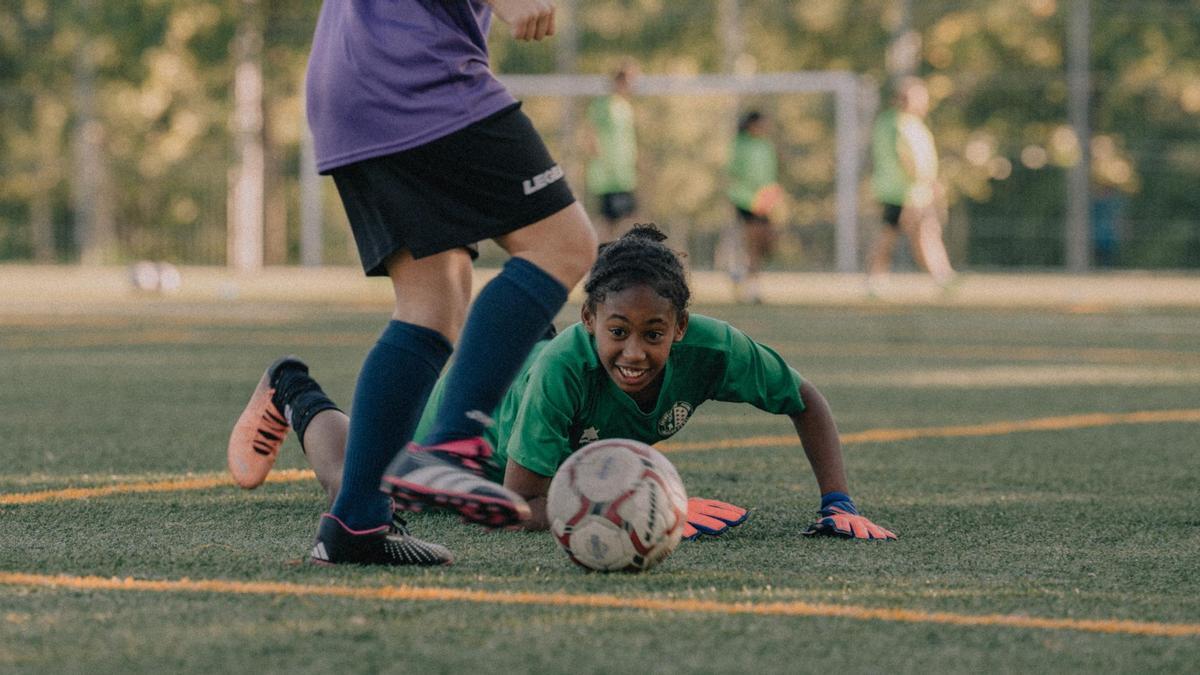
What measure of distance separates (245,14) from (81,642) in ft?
87.7

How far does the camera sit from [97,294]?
19.0 meters

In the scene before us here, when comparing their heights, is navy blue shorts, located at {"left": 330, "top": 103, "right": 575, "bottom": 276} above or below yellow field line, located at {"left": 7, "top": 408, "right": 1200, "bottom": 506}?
above

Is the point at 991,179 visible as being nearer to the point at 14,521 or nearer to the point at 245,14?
the point at 245,14

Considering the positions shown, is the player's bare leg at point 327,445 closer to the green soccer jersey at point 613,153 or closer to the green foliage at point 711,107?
the green soccer jersey at point 613,153

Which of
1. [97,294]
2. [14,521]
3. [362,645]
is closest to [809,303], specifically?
[97,294]

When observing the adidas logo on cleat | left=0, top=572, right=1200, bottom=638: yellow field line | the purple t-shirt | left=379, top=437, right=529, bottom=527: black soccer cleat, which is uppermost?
the purple t-shirt

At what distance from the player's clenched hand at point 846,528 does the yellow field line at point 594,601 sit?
988 millimetres

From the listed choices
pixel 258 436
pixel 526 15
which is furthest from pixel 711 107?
pixel 526 15

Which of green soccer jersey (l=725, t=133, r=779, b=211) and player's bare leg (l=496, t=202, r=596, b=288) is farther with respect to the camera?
green soccer jersey (l=725, t=133, r=779, b=211)

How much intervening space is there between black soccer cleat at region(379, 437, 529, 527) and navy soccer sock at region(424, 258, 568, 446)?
76 mm

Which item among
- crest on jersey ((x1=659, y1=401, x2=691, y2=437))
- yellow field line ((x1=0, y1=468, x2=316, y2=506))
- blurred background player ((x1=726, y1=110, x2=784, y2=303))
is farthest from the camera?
blurred background player ((x1=726, y1=110, x2=784, y2=303))

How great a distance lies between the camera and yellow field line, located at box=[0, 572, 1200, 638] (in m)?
3.17

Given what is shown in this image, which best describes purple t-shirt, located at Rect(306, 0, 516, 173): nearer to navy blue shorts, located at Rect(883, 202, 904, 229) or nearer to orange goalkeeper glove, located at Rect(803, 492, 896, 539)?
orange goalkeeper glove, located at Rect(803, 492, 896, 539)

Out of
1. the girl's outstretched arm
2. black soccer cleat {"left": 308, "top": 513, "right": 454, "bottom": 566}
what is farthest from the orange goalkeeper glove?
black soccer cleat {"left": 308, "top": 513, "right": 454, "bottom": 566}
